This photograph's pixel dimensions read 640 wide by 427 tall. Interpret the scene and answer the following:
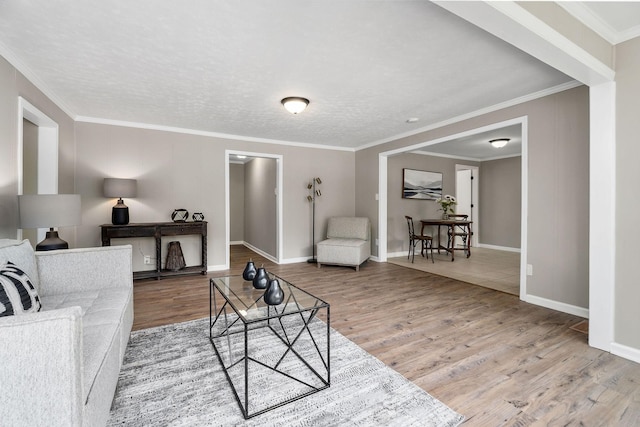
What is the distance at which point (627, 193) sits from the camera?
2094 millimetres

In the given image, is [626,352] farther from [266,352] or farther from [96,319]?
[96,319]

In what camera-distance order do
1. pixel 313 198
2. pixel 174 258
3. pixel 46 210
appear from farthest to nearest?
pixel 313 198, pixel 174 258, pixel 46 210

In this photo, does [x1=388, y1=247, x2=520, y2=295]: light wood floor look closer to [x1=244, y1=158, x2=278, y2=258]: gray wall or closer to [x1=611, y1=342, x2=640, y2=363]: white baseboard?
[x1=611, y1=342, x2=640, y2=363]: white baseboard

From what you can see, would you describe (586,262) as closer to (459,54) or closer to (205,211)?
(459,54)

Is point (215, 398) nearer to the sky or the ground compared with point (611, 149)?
nearer to the ground

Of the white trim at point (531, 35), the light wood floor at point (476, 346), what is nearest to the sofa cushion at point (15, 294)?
the light wood floor at point (476, 346)

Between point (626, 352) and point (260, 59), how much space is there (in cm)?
353

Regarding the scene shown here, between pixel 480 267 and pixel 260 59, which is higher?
pixel 260 59

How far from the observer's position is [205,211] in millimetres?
4770

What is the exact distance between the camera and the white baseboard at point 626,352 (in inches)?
80.6

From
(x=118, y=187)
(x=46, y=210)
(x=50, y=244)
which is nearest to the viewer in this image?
(x=46, y=210)

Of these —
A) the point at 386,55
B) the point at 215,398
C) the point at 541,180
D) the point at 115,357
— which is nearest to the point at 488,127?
the point at 541,180

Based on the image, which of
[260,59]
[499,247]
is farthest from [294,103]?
[499,247]

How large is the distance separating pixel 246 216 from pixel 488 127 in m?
5.92
